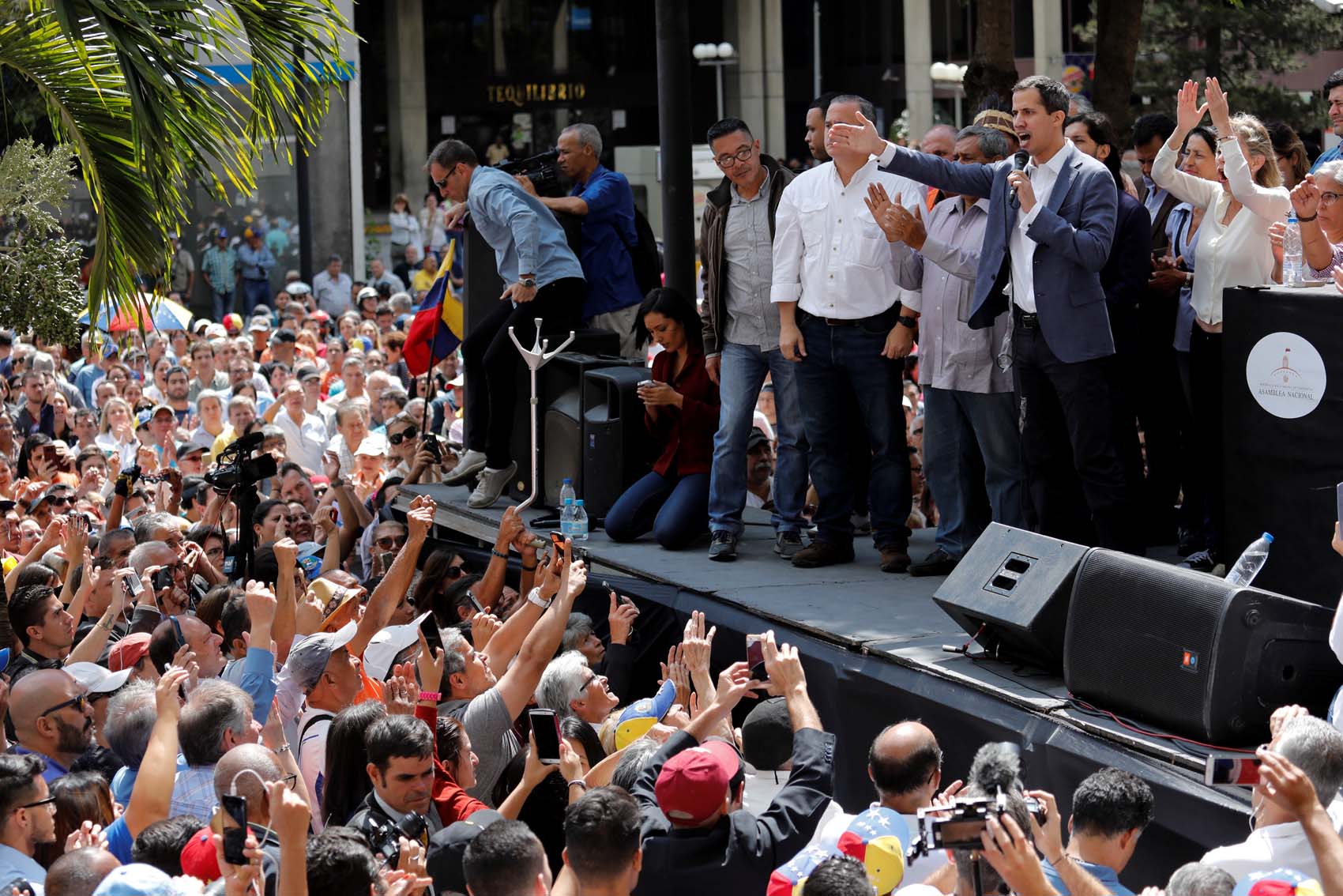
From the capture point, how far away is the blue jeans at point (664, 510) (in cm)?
820

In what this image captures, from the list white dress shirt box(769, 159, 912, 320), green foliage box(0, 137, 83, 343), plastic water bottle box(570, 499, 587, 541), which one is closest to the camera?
green foliage box(0, 137, 83, 343)

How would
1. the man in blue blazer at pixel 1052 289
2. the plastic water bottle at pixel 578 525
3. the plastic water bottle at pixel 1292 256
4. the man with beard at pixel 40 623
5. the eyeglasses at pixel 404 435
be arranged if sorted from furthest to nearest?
1. the eyeglasses at pixel 404 435
2. the plastic water bottle at pixel 578 525
3. the man with beard at pixel 40 623
4. the man in blue blazer at pixel 1052 289
5. the plastic water bottle at pixel 1292 256

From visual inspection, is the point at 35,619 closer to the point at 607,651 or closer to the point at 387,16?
the point at 607,651

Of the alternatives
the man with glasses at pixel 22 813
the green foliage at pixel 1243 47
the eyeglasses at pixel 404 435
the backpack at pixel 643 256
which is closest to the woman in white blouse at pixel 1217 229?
the backpack at pixel 643 256

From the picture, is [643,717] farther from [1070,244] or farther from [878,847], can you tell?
[1070,244]

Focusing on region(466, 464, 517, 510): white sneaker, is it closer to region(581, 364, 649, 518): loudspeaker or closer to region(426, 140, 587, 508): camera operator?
region(426, 140, 587, 508): camera operator

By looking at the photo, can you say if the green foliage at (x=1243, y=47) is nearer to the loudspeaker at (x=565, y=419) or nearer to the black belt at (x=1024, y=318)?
the loudspeaker at (x=565, y=419)

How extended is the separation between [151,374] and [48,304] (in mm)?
9002

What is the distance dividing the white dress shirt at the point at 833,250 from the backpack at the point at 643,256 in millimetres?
1975

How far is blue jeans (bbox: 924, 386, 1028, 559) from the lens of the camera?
276 inches

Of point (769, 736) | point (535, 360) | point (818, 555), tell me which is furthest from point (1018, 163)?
point (535, 360)

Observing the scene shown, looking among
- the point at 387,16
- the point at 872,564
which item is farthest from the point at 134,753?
the point at 387,16

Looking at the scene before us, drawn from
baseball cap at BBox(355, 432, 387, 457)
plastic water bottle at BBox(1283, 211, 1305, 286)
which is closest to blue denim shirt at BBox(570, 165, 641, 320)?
baseball cap at BBox(355, 432, 387, 457)

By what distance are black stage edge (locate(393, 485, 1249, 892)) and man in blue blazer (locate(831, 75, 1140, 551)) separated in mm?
773
